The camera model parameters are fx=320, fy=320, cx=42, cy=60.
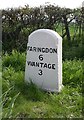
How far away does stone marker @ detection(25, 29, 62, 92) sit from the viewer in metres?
4.45

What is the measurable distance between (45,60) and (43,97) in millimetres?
540

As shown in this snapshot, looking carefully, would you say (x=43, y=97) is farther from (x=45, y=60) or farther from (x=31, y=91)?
(x=45, y=60)

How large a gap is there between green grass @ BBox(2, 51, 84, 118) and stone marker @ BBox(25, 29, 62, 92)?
0.13m

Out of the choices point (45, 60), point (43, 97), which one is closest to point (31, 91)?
point (43, 97)

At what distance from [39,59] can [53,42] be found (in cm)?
35

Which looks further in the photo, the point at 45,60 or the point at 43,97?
the point at 45,60

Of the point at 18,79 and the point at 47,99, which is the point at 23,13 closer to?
the point at 18,79

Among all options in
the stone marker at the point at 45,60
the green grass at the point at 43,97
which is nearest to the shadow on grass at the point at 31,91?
the green grass at the point at 43,97

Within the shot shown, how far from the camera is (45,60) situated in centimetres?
454

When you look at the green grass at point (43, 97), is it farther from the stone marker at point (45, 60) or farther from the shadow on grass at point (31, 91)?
the stone marker at point (45, 60)

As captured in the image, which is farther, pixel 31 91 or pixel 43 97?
pixel 31 91

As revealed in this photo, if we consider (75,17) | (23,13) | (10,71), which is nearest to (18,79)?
(10,71)

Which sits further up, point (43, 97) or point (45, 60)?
point (45, 60)

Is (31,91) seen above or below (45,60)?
below
